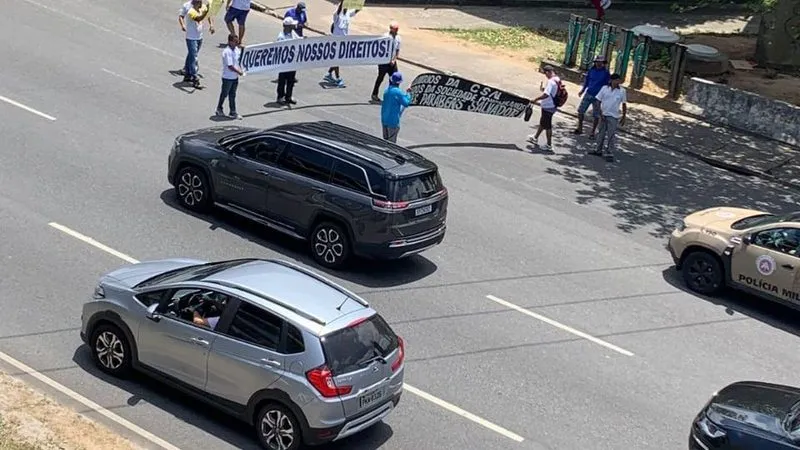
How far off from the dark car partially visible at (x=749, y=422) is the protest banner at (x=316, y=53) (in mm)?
12903

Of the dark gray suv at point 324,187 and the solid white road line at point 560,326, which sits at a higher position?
the dark gray suv at point 324,187

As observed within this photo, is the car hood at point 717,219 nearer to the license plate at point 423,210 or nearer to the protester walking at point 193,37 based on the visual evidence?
the license plate at point 423,210

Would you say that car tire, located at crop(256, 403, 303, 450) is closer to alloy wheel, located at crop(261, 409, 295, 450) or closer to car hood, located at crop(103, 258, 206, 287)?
alloy wheel, located at crop(261, 409, 295, 450)

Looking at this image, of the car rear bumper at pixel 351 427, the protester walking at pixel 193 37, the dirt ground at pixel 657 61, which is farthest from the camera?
the dirt ground at pixel 657 61

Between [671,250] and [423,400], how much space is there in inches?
248

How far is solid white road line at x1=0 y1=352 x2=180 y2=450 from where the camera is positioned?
10.7 metres

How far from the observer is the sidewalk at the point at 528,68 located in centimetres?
2298

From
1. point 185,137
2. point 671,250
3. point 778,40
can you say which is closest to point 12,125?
point 185,137

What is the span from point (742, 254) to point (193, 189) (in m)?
8.11

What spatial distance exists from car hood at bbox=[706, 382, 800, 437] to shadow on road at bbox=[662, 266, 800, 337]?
426 centimetres

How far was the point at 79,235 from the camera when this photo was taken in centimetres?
1499

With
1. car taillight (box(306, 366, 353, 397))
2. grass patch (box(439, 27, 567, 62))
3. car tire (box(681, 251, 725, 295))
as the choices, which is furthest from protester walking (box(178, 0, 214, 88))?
car taillight (box(306, 366, 353, 397))

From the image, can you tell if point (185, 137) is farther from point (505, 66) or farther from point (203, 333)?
point (505, 66)

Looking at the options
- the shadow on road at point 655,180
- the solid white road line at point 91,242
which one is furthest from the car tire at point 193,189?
the shadow on road at point 655,180
